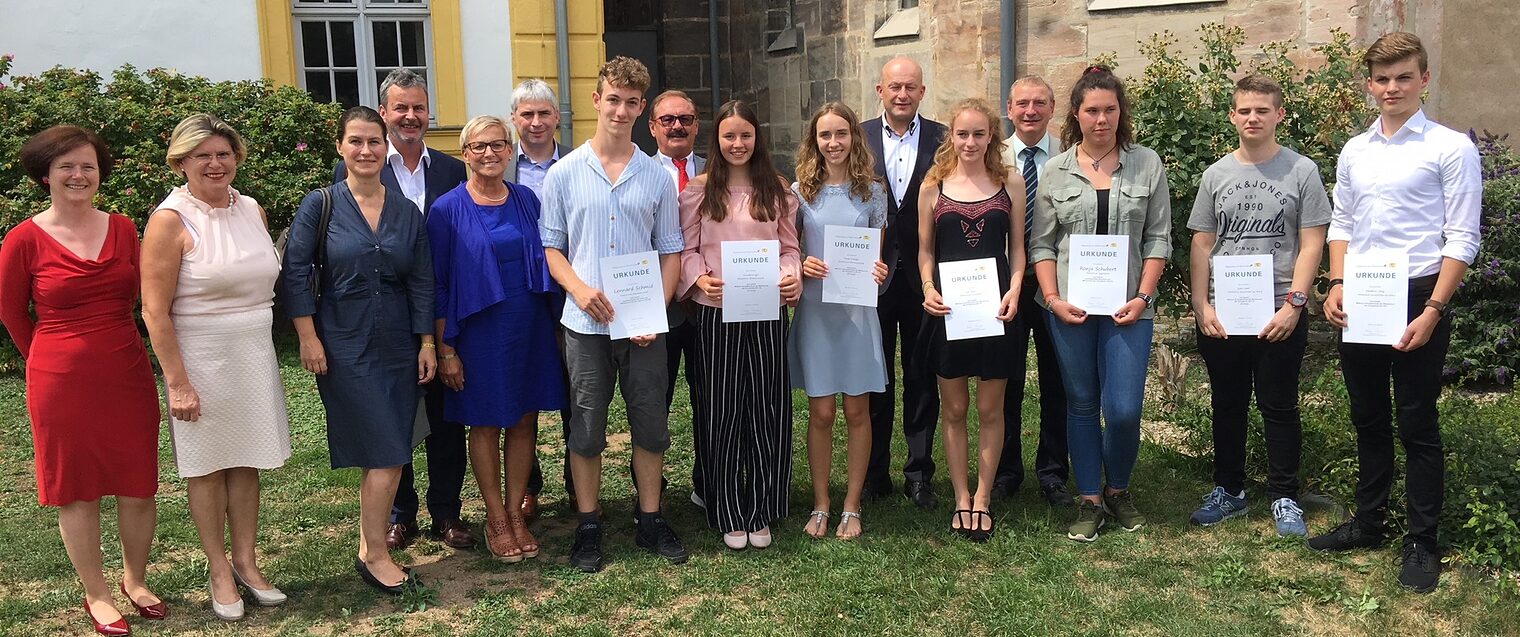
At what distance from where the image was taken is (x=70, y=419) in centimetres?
414

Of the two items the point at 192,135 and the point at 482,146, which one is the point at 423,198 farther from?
the point at 192,135

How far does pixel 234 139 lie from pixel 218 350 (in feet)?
2.45

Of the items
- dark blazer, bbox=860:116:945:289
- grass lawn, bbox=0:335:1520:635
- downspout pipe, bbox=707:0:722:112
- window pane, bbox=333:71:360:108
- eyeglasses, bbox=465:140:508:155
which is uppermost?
downspout pipe, bbox=707:0:722:112

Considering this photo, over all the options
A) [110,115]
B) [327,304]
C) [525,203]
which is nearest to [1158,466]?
[525,203]

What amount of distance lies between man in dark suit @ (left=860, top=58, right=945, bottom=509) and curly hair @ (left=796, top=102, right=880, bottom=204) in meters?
Answer: 0.30

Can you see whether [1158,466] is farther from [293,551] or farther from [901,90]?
[293,551]

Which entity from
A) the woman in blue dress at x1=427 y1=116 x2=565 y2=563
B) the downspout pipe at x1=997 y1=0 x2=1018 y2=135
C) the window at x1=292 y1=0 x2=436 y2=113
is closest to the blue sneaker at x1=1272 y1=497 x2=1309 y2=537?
the woman in blue dress at x1=427 y1=116 x2=565 y2=563

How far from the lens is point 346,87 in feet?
35.6

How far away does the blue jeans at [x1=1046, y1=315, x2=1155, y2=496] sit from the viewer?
16.4 ft

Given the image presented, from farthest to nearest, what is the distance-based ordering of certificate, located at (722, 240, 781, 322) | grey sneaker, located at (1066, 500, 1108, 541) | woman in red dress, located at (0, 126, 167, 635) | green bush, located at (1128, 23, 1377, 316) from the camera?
1. green bush, located at (1128, 23, 1377, 316)
2. grey sneaker, located at (1066, 500, 1108, 541)
3. certificate, located at (722, 240, 781, 322)
4. woman in red dress, located at (0, 126, 167, 635)

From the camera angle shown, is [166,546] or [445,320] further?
[166,546]

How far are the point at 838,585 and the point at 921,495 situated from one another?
3.48ft

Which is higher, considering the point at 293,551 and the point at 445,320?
the point at 445,320

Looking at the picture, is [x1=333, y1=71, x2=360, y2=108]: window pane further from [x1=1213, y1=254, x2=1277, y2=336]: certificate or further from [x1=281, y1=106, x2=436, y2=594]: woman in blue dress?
[x1=1213, y1=254, x2=1277, y2=336]: certificate
